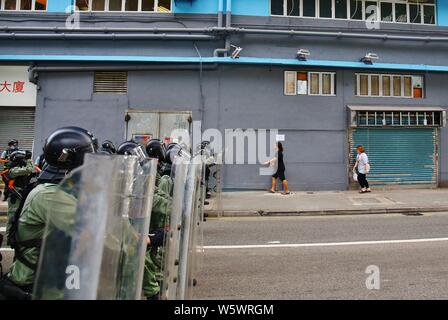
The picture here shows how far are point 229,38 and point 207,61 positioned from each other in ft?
4.15

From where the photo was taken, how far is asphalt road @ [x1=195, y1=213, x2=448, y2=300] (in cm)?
446

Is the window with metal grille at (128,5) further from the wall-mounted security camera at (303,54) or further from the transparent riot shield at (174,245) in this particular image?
the transparent riot shield at (174,245)

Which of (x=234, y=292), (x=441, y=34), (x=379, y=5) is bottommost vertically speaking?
(x=234, y=292)

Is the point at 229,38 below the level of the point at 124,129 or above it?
above

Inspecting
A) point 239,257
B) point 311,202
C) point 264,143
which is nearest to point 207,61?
point 264,143

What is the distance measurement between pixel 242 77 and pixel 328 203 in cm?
574

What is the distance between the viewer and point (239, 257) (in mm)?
5980

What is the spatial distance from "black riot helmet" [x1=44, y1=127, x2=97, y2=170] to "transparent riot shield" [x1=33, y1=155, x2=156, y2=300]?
0.86m

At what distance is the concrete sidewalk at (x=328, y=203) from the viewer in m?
10.6

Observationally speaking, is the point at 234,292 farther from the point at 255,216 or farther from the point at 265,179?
the point at 265,179

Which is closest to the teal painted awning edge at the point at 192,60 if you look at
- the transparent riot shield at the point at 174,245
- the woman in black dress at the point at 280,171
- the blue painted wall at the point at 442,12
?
the woman in black dress at the point at 280,171

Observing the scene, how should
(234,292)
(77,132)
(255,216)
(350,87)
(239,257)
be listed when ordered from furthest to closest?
(350,87) → (255,216) → (239,257) → (234,292) → (77,132)

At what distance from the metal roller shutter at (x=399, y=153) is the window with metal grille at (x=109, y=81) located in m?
9.09

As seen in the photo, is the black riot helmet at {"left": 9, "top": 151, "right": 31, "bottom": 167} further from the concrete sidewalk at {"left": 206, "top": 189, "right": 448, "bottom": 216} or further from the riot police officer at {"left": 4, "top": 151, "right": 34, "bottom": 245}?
the concrete sidewalk at {"left": 206, "top": 189, "right": 448, "bottom": 216}
